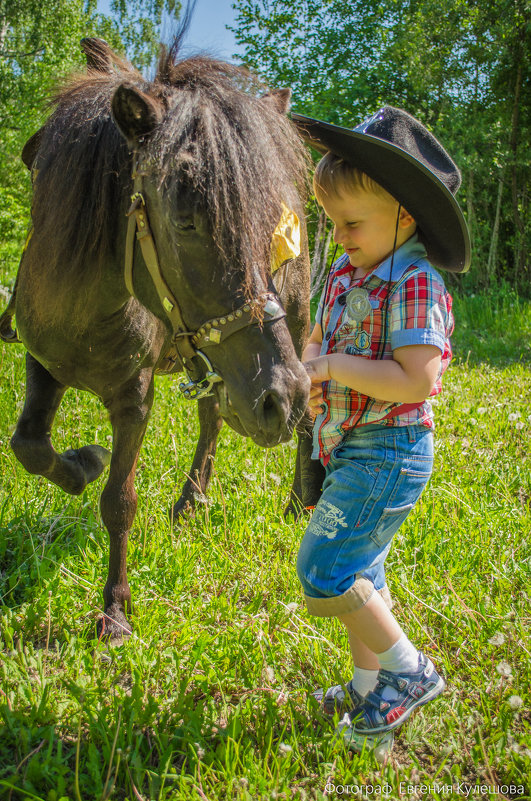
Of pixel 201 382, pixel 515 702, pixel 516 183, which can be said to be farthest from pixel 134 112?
pixel 516 183

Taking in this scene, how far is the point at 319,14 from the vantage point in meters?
14.7

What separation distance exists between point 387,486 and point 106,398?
4.69ft

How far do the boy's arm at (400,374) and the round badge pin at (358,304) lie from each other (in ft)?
0.57

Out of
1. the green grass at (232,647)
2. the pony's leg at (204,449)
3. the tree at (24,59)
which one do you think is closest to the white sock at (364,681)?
the green grass at (232,647)

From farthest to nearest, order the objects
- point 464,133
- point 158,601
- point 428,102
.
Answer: point 428,102
point 464,133
point 158,601

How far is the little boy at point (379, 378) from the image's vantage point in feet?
5.67

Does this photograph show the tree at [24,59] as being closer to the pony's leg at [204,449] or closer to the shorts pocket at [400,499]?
the pony's leg at [204,449]

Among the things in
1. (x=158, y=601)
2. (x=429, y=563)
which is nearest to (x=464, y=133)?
(x=429, y=563)

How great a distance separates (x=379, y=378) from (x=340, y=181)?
2.10ft

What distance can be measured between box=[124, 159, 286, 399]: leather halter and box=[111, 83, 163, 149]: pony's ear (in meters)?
0.08

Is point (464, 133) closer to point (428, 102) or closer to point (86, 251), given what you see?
point (428, 102)

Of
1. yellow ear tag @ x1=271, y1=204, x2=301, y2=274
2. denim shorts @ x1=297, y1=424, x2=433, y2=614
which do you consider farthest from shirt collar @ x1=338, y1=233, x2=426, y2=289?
denim shorts @ x1=297, y1=424, x2=433, y2=614

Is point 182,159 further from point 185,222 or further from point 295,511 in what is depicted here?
point 295,511

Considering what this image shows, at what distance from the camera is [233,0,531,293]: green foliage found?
10094 millimetres
